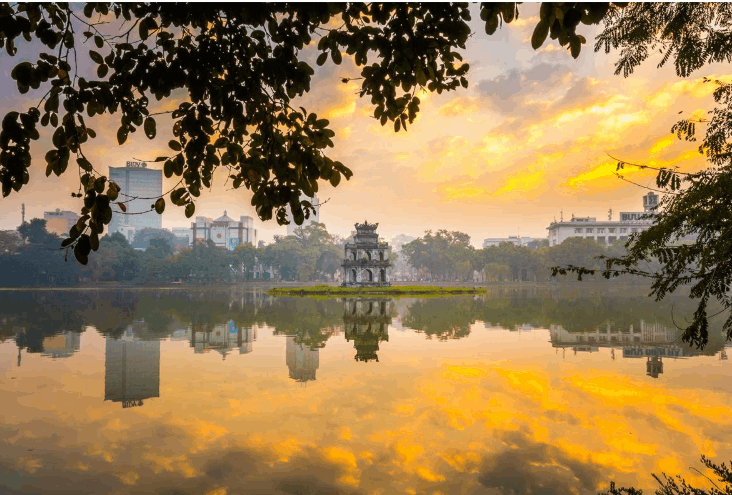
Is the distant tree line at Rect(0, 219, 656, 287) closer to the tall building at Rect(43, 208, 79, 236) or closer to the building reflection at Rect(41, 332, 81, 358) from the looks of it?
the building reflection at Rect(41, 332, 81, 358)

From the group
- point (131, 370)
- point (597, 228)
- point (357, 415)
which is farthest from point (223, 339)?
point (597, 228)

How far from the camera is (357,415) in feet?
23.8

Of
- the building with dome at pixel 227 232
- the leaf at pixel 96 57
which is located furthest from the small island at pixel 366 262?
the building with dome at pixel 227 232

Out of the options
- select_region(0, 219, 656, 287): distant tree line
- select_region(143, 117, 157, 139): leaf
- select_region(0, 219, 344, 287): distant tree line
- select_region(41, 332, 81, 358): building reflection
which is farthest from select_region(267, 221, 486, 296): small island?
select_region(143, 117, 157, 139): leaf

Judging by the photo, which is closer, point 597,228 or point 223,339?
point 223,339

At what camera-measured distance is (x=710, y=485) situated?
4.88 m

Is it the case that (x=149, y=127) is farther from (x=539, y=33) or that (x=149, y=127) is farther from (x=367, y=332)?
(x=367, y=332)

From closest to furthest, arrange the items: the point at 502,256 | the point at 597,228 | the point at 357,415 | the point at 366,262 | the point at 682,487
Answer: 1. the point at 682,487
2. the point at 357,415
3. the point at 366,262
4. the point at 502,256
5. the point at 597,228

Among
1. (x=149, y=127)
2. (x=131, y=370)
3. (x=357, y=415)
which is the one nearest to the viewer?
(x=149, y=127)

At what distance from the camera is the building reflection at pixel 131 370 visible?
28.2ft

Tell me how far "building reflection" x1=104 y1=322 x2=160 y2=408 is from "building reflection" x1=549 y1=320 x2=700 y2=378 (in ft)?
35.6

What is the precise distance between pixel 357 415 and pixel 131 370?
655 centimetres

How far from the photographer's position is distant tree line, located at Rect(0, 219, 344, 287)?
Answer: 67.9 m

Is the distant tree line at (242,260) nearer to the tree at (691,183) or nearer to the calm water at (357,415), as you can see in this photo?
the calm water at (357,415)
